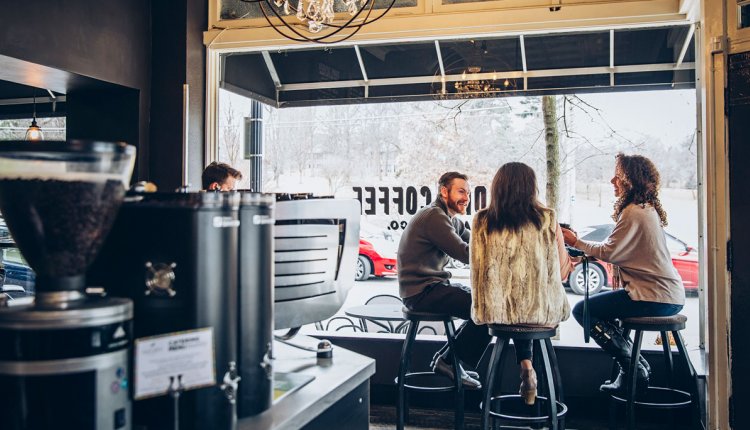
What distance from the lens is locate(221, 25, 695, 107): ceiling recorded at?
4.34m

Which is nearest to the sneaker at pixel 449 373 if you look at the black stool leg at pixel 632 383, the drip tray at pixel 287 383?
the black stool leg at pixel 632 383

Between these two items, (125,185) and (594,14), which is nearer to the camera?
(125,185)

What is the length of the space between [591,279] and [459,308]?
1430 millimetres

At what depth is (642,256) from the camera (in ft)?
11.8

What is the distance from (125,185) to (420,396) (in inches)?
140

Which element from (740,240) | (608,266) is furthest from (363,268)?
(740,240)

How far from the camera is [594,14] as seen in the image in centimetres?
426

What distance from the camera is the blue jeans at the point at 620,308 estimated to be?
3.56 m

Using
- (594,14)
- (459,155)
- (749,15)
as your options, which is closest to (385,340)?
(459,155)

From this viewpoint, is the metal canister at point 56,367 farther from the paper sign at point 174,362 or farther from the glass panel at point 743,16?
the glass panel at point 743,16

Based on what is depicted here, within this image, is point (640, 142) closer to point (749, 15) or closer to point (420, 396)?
point (749, 15)

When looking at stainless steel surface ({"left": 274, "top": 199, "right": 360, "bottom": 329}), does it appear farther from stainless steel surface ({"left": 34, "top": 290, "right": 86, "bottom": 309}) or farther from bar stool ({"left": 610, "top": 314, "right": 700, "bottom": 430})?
bar stool ({"left": 610, "top": 314, "right": 700, "bottom": 430})

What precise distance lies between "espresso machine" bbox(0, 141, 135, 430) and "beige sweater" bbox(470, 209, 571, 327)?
2.40 meters

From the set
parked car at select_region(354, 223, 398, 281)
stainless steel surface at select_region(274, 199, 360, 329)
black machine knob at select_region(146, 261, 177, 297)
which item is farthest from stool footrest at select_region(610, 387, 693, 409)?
black machine knob at select_region(146, 261, 177, 297)
